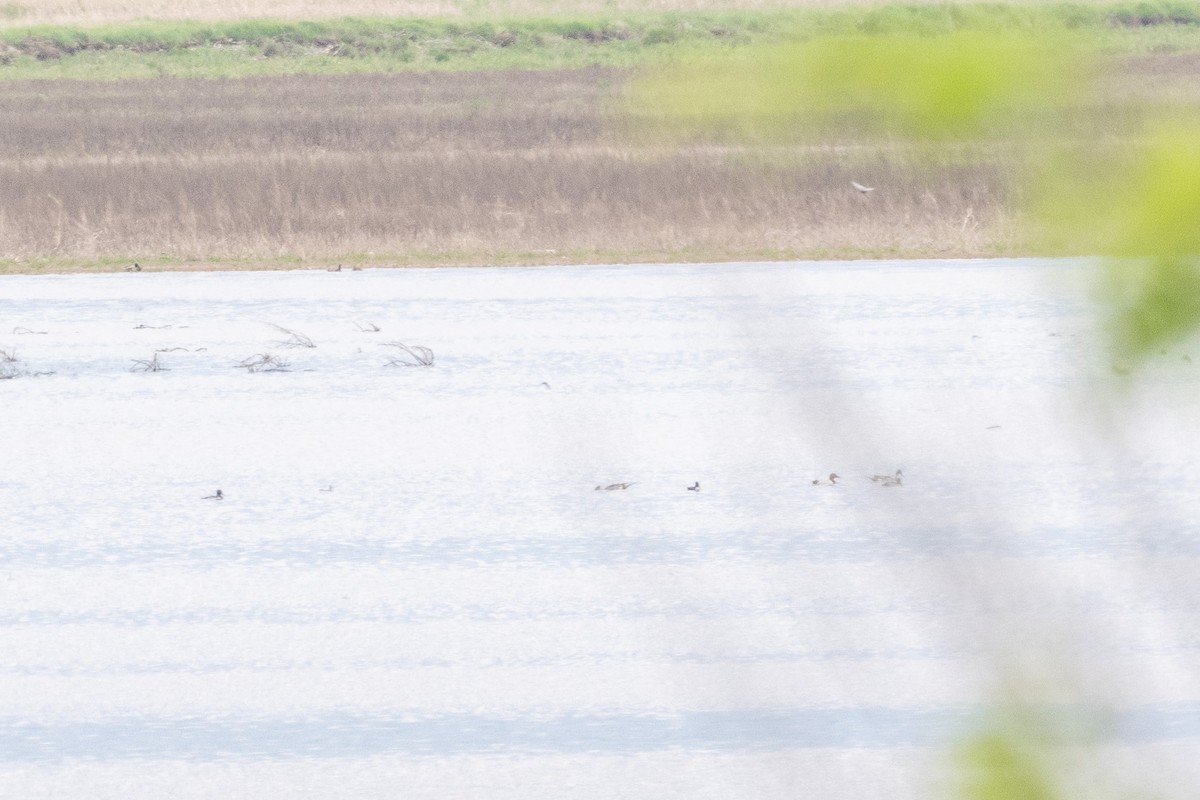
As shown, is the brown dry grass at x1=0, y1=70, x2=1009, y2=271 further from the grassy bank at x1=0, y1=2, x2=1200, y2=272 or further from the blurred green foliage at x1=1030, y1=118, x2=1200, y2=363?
the blurred green foliage at x1=1030, y1=118, x2=1200, y2=363

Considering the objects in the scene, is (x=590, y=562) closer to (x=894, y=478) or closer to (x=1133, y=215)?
(x=894, y=478)

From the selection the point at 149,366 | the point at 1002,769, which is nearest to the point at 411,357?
the point at 149,366

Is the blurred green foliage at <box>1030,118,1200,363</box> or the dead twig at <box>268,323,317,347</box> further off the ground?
the blurred green foliage at <box>1030,118,1200,363</box>

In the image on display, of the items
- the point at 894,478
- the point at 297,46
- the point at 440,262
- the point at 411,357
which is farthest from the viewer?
the point at 297,46

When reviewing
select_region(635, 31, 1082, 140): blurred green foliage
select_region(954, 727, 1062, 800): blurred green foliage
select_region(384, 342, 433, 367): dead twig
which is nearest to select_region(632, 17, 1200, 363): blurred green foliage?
select_region(635, 31, 1082, 140): blurred green foliage

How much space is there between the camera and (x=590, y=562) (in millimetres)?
5469

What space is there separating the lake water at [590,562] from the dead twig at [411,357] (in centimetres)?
11

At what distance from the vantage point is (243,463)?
6.79m

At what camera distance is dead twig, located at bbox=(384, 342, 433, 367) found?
8680mm

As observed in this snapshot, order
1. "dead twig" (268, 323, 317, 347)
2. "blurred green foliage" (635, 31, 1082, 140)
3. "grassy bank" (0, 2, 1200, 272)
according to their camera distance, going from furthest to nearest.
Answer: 1. "dead twig" (268, 323, 317, 347)
2. "grassy bank" (0, 2, 1200, 272)
3. "blurred green foliage" (635, 31, 1082, 140)

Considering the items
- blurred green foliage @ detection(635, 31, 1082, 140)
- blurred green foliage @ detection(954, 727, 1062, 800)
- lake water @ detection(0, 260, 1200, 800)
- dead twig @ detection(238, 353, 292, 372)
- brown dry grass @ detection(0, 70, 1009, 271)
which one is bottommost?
brown dry grass @ detection(0, 70, 1009, 271)

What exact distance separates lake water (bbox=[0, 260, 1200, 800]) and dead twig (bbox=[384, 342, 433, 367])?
0.11 meters

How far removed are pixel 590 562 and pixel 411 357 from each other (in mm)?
3606

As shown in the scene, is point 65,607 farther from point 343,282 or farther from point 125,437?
point 343,282
